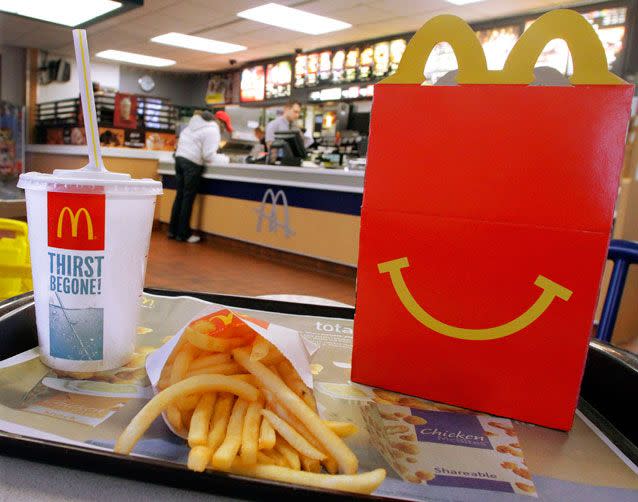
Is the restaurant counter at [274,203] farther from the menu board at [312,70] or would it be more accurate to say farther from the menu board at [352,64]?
the menu board at [352,64]

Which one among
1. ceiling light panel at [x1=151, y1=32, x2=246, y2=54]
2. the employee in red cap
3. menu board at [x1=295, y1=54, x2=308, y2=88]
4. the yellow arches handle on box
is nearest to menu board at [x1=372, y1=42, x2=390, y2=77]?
menu board at [x1=295, y1=54, x2=308, y2=88]

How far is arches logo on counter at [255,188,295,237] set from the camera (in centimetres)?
561

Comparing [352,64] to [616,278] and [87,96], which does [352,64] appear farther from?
[87,96]

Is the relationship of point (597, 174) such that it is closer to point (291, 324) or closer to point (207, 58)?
point (291, 324)

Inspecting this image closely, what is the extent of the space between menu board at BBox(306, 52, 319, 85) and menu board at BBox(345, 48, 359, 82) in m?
0.74

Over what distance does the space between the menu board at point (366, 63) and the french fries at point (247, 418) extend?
8117 millimetres

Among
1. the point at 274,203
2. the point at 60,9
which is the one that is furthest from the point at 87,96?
the point at 60,9

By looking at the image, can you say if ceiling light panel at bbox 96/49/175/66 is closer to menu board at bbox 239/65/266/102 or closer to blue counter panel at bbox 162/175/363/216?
menu board at bbox 239/65/266/102

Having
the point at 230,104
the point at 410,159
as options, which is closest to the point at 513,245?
the point at 410,159

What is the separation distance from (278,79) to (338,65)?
1.69 meters

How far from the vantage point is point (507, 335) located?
0.70m

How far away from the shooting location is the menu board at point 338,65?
8570 mm

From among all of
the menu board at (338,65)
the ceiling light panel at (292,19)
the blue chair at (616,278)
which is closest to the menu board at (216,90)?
the menu board at (338,65)

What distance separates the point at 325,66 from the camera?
350 inches
